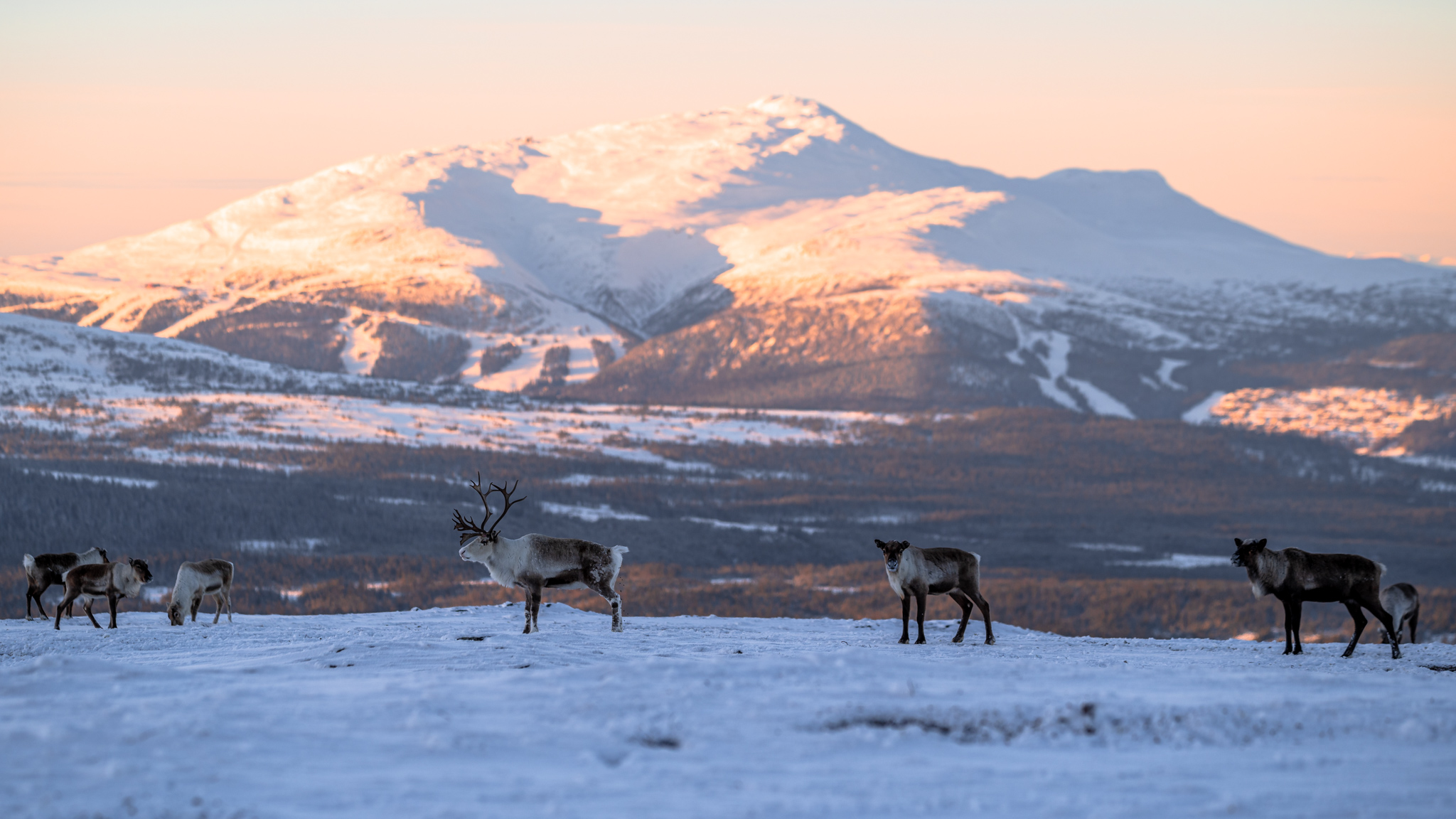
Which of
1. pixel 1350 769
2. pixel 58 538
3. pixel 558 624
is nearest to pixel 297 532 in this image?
pixel 58 538

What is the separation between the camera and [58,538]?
122 metres

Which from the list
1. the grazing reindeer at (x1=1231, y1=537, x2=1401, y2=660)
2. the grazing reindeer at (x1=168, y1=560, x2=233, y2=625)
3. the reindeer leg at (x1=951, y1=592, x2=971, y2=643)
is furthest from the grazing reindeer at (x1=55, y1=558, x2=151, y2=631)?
the grazing reindeer at (x1=1231, y1=537, x2=1401, y2=660)

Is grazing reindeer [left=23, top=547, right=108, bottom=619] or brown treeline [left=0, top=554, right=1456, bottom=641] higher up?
grazing reindeer [left=23, top=547, right=108, bottom=619]

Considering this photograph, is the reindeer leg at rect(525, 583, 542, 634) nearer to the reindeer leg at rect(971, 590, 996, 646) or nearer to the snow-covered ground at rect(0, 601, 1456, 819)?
the snow-covered ground at rect(0, 601, 1456, 819)

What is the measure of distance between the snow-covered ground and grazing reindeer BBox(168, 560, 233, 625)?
10328mm

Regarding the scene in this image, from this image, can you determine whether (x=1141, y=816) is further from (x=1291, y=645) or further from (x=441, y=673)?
(x=1291, y=645)

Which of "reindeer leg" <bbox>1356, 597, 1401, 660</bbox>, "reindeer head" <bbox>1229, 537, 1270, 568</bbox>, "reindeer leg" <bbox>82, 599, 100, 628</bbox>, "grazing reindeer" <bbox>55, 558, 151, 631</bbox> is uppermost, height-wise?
"reindeer head" <bbox>1229, 537, 1270, 568</bbox>

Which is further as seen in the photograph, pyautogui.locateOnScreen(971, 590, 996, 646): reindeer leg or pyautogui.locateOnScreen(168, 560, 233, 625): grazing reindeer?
pyautogui.locateOnScreen(168, 560, 233, 625): grazing reindeer

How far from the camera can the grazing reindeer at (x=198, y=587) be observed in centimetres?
2945

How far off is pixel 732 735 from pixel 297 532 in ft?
422

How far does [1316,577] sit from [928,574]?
703 centimetres

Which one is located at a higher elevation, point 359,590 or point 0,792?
point 0,792

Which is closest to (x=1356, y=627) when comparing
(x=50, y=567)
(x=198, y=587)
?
(x=198, y=587)

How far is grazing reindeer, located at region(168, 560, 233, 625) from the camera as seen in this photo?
29453mm
